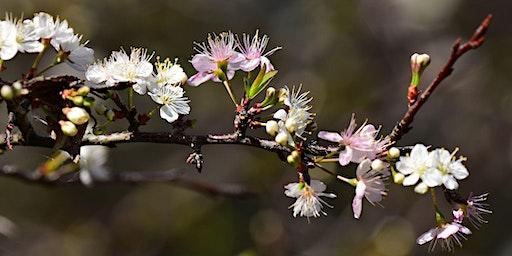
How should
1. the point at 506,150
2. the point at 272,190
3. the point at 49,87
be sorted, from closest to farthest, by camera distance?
the point at 49,87, the point at 272,190, the point at 506,150

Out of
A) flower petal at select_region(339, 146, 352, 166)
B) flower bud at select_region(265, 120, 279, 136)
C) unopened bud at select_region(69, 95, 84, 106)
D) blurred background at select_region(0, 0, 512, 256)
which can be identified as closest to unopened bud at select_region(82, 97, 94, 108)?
unopened bud at select_region(69, 95, 84, 106)

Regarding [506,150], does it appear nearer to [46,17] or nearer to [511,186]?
[511,186]

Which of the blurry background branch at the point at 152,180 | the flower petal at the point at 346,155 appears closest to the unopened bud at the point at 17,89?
the flower petal at the point at 346,155

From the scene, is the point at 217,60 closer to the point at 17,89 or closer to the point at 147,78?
the point at 147,78

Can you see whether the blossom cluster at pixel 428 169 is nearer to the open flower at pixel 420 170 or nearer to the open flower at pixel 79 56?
the open flower at pixel 420 170

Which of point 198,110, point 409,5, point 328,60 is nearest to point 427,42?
point 409,5

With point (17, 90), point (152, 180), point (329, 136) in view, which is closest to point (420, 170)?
point (329, 136)
